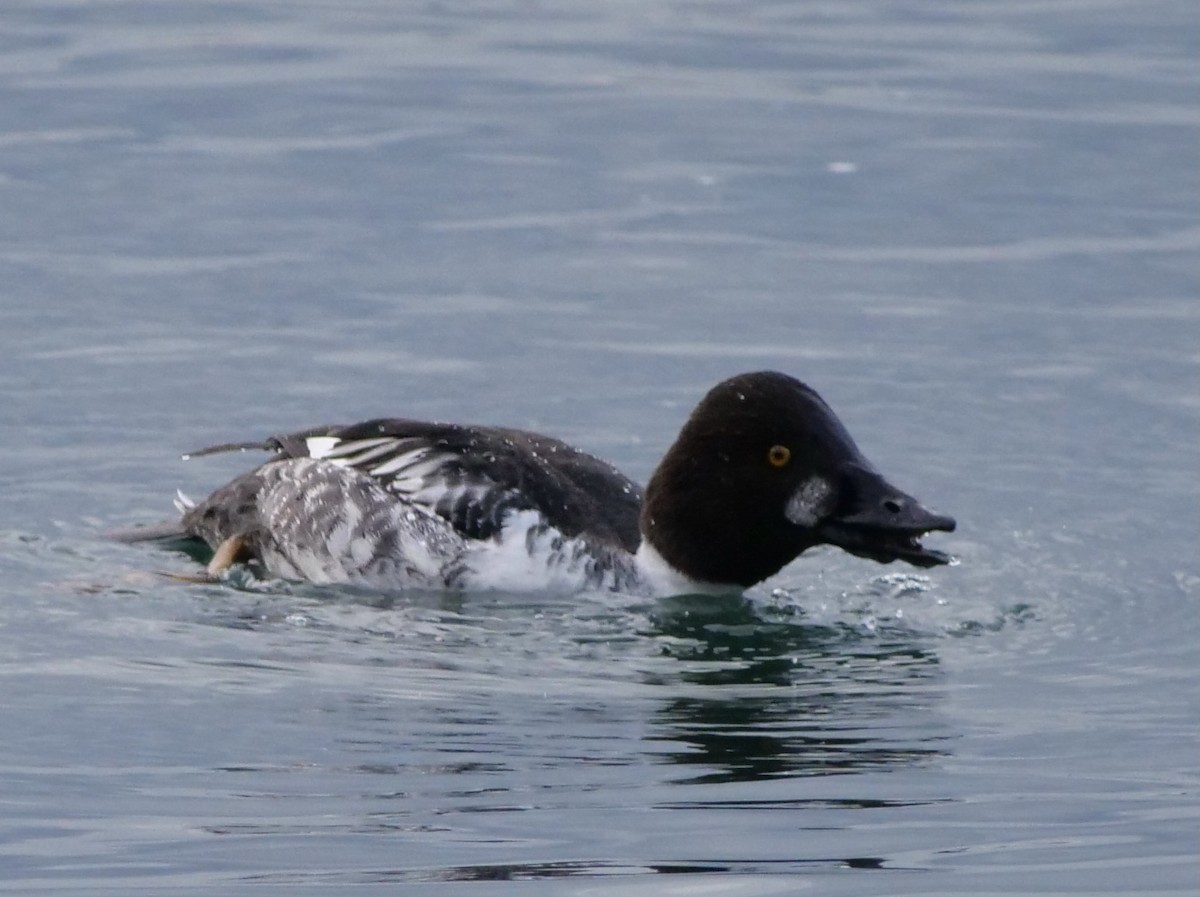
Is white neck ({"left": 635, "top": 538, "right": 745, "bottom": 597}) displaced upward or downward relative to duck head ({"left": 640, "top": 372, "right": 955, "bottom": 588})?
downward

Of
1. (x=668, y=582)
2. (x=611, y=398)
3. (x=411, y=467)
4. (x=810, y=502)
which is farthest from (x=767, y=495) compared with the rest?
(x=611, y=398)

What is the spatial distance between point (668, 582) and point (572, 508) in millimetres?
493

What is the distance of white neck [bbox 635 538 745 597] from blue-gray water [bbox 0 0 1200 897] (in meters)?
0.13

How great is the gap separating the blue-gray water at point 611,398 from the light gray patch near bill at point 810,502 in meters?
0.42

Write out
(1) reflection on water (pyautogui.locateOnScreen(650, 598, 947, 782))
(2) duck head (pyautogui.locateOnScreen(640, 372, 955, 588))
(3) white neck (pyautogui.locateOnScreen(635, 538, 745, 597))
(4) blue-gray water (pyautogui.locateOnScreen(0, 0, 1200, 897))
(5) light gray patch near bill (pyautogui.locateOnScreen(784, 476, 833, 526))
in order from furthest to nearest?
(3) white neck (pyautogui.locateOnScreen(635, 538, 745, 597))
(5) light gray patch near bill (pyautogui.locateOnScreen(784, 476, 833, 526))
(2) duck head (pyautogui.locateOnScreen(640, 372, 955, 588))
(1) reflection on water (pyautogui.locateOnScreen(650, 598, 947, 782))
(4) blue-gray water (pyautogui.locateOnScreen(0, 0, 1200, 897))

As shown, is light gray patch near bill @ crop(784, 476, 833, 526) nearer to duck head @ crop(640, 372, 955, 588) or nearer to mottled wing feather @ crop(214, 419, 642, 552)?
duck head @ crop(640, 372, 955, 588)

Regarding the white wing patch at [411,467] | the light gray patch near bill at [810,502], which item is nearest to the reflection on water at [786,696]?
the light gray patch near bill at [810,502]

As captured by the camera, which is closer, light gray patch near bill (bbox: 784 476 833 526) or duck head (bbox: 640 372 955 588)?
duck head (bbox: 640 372 955 588)

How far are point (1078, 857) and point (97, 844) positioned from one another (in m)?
2.86

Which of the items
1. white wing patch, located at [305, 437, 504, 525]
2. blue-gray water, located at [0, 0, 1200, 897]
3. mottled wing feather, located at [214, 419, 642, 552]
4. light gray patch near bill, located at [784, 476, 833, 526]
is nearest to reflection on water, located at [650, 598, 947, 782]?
blue-gray water, located at [0, 0, 1200, 897]

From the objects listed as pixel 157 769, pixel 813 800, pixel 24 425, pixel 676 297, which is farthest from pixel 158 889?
pixel 676 297

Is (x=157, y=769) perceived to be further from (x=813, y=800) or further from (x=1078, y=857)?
(x=1078, y=857)

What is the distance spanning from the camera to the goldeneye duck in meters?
10.4

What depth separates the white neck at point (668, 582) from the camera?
424 inches
